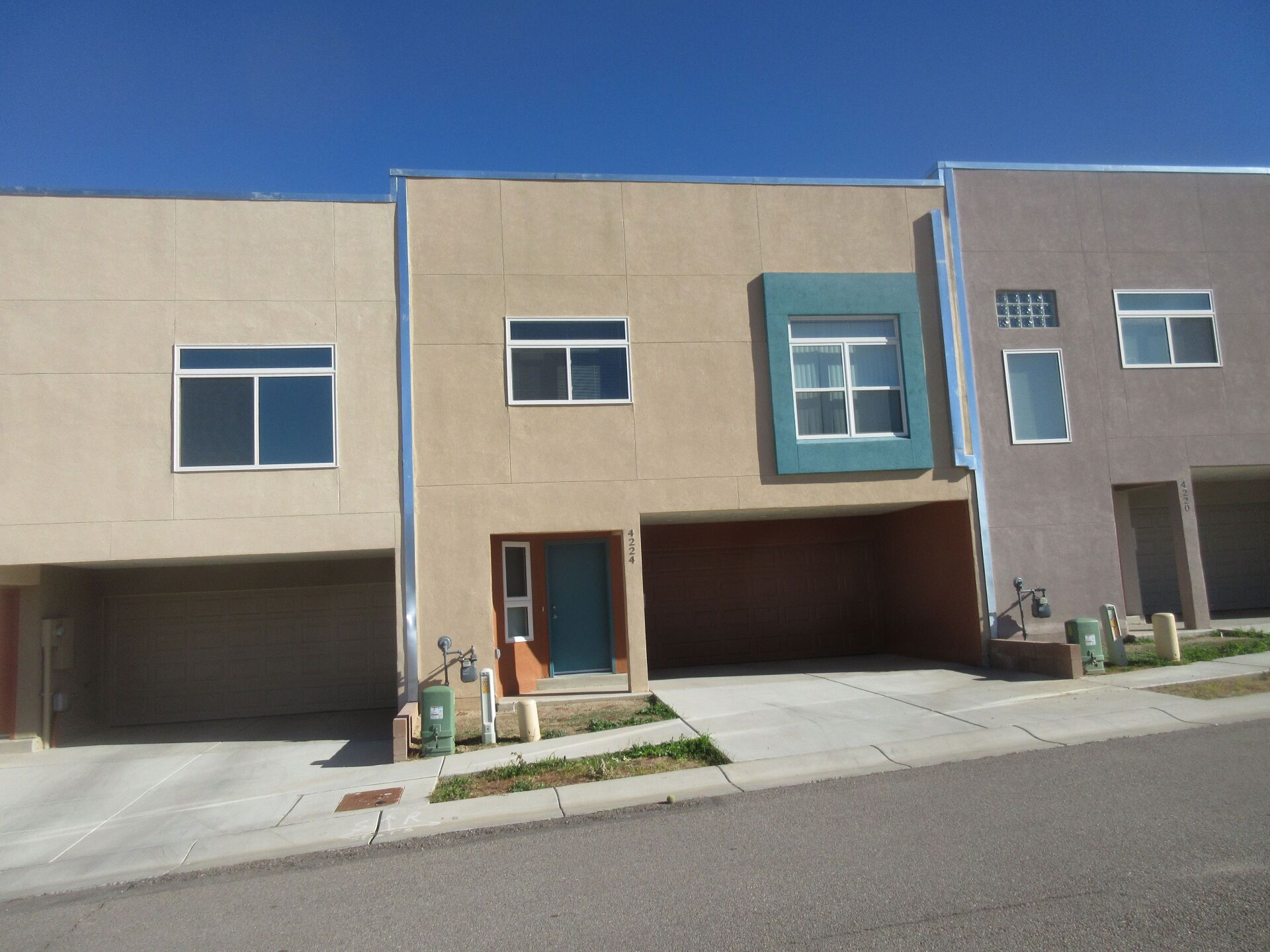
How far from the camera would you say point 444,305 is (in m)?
13.8

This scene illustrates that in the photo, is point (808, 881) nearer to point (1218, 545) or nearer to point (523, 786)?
point (523, 786)

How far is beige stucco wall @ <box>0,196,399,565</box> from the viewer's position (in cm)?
1262

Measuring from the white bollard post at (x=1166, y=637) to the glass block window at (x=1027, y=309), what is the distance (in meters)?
4.85

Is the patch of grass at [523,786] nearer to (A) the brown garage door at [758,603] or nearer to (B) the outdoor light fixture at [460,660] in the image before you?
(B) the outdoor light fixture at [460,660]

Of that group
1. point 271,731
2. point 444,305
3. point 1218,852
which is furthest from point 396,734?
point 1218,852

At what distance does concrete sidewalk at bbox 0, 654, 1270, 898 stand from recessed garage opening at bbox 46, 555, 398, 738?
224 cm

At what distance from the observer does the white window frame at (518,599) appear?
49.3 ft

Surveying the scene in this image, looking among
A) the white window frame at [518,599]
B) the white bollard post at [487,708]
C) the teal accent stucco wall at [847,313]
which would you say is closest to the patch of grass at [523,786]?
the white bollard post at [487,708]

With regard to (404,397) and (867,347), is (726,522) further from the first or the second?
(404,397)

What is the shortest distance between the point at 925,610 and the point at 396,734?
30.7 ft

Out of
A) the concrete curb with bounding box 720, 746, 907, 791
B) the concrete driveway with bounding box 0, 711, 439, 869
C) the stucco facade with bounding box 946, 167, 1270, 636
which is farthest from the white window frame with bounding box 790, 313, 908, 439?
the concrete driveway with bounding box 0, 711, 439, 869

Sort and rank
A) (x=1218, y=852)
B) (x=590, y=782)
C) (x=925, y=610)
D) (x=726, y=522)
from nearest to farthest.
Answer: (x=1218, y=852), (x=590, y=782), (x=925, y=610), (x=726, y=522)

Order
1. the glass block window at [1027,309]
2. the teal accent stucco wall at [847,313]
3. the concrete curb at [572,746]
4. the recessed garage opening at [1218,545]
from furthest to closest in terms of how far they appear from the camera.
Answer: the recessed garage opening at [1218,545], the glass block window at [1027,309], the teal accent stucco wall at [847,313], the concrete curb at [572,746]

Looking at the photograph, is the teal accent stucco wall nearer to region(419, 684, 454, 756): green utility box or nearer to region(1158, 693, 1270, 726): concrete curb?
region(1158, 693, 1270, 726): concrete curb
